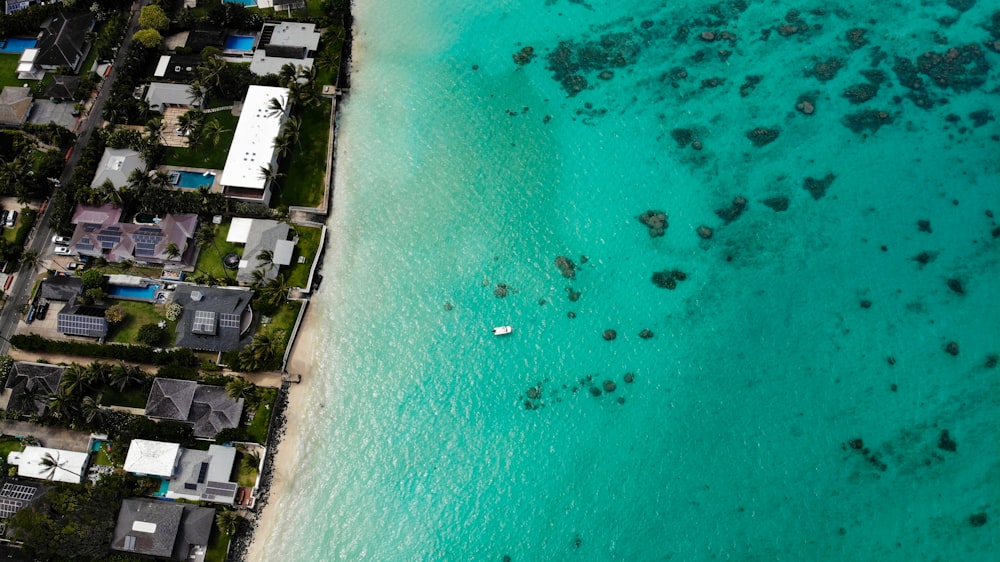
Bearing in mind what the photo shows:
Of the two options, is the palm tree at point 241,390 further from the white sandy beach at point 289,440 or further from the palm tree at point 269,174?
the palm tree at point 269,174

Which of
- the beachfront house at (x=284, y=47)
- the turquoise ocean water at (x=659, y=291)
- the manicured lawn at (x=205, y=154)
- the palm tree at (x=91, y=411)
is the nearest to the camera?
the palm tree at (x=91, y=411)

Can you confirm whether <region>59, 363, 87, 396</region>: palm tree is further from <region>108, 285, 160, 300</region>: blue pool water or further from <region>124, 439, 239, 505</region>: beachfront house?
<region>108, 285, 160, 300</region>: blue pool water

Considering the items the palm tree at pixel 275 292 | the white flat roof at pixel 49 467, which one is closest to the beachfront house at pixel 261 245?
the palm tree at pixel 275 292

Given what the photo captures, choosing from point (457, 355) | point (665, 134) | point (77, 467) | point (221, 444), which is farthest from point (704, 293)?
point (77, 467)

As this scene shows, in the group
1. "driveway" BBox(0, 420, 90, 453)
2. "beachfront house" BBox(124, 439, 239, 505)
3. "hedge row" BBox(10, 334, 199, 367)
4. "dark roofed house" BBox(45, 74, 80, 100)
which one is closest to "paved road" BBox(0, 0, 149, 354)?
"dark roofed house" BBox(45, 74, 80, 100)

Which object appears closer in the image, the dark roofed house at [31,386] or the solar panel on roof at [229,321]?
the dark roofed house at [31,386]
